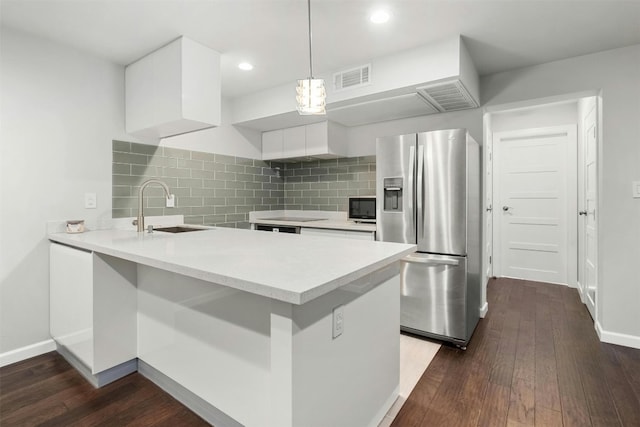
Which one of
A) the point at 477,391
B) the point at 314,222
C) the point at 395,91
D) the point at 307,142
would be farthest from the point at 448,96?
the point at 477,391

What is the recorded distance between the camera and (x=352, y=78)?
9.12 ft

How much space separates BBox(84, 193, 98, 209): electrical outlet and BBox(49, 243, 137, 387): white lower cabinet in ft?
1.73

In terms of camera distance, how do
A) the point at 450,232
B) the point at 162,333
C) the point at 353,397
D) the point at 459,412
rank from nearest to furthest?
the point at 353,397 < the point at 459,412 < the point at 162,333 < the point at 450,232

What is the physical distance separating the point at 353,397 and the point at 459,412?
0.75 m

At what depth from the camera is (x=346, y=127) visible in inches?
152

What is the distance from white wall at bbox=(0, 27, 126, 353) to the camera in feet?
7.29

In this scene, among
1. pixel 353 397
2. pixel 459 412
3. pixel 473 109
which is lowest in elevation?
pixel 459 412

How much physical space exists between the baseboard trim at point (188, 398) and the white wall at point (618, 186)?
293cm

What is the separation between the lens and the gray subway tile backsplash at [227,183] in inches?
114

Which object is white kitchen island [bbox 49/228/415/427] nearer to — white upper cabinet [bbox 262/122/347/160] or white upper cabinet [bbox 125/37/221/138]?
white upper cabinet [bbox 125/37/221/138]

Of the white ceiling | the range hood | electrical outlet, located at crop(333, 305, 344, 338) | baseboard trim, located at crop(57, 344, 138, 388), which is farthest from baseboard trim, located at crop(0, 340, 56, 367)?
the range hood

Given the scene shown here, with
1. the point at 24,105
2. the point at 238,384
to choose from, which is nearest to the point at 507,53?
the point at 238,384

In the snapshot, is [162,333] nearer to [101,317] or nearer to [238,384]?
[101,317]

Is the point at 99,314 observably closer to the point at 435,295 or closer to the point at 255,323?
the point at 255,323
